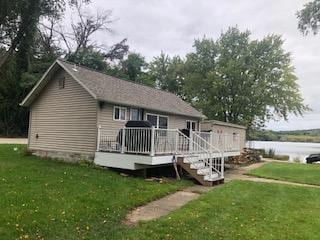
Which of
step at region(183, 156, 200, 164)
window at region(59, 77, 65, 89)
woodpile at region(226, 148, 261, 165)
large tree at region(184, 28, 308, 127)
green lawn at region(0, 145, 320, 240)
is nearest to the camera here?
green lawn at region(0, 145, 320, 240)

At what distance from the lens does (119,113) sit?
51.9 ft

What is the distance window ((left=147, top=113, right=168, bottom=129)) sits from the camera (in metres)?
17.7

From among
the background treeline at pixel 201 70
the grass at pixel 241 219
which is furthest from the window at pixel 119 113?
the background treeline at pixel 201 70

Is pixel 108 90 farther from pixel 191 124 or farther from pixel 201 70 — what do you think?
pixel 201 70

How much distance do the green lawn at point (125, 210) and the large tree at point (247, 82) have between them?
27.6 m

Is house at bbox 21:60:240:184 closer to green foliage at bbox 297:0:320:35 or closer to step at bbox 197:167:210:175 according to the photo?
step at bbox 197:167:210:175

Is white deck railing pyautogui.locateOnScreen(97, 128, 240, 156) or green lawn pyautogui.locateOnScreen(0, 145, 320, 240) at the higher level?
white deck railing pyautogui.locateOnScreen(97, 128, 240, 156)

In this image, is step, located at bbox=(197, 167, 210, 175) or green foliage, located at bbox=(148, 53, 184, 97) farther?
green foliage, located at bbox=(148, 53, 184, 97)

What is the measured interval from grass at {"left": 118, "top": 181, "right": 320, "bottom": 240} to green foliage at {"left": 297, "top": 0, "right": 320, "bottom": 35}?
40.1 feet

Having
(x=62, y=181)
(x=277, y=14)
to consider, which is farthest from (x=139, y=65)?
(x=62, y=181)

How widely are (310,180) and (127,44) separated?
37.1 meters

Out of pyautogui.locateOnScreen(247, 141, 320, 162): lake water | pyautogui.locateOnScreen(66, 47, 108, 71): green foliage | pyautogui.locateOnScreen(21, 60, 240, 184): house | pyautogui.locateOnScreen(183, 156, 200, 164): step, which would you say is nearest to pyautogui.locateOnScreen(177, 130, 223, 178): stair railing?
pyautogui.locateOnScreen(21, 60, 240, 184): house

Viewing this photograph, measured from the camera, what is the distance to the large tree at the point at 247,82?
3866cm

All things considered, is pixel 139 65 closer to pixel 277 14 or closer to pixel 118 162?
pixel 277 14
